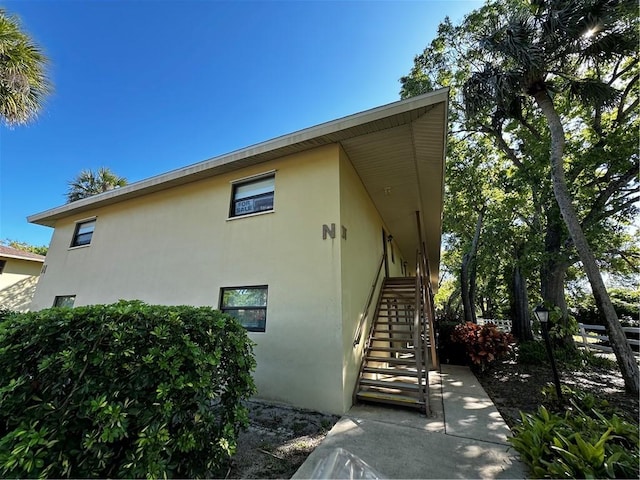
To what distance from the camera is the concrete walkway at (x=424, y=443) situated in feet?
9.12

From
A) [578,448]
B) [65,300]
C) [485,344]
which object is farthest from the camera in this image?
[65,300]

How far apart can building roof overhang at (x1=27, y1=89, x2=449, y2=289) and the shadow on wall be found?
8.26 m

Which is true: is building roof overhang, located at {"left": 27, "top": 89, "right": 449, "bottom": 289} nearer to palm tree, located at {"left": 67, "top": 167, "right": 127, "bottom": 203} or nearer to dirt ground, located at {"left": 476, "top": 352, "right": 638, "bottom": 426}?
dirt ground, located at {"left": 476, "top": 352, "right": 638, "bottom": 426}

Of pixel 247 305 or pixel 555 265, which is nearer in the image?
pixel 247 305

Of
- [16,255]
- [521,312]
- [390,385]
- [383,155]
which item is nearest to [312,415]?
[390,385]

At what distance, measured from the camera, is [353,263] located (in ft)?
18.9

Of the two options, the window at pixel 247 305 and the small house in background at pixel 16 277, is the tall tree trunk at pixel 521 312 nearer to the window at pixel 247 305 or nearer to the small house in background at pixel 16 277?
the window at pixel 247 305

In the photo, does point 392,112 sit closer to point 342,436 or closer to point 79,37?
point 342,436

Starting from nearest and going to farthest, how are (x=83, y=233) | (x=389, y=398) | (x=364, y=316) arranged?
(x=389, y=398) → (x=364, y=316) → (x=83, y=233)

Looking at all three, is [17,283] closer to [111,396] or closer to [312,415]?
[111,396]

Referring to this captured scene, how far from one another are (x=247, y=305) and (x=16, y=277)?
16659 mm

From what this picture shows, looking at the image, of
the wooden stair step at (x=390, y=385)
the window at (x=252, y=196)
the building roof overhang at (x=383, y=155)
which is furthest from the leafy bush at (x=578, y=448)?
the window at (x=252, y=196)

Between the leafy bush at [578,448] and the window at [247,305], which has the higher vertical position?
the window at [247,305]

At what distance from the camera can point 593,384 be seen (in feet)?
21.1
